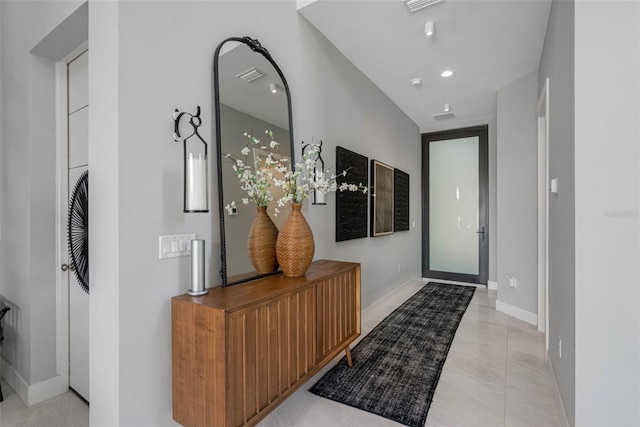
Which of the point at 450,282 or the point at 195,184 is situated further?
the point at 450,282

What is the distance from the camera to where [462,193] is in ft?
18.1

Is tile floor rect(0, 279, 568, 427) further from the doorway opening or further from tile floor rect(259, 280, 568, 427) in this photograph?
the doorway opening

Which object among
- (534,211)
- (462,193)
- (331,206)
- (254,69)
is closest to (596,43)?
(254,69)

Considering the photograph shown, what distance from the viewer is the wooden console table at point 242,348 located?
53.6 inches

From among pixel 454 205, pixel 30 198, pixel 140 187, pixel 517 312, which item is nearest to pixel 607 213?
pixel 140 187

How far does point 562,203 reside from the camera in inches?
78.1

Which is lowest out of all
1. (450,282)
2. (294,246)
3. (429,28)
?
(450,282)

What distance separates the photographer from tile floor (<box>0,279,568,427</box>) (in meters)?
1.89

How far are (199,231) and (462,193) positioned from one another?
498 cm

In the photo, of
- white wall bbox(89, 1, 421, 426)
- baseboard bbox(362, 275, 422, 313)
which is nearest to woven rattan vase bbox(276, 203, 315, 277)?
white wall bbox(89, 1, 421, 426)

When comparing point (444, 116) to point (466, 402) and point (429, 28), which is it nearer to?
point (429, 28)

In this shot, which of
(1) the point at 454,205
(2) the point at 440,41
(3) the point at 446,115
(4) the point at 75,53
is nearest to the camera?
(4) the point at 75,53

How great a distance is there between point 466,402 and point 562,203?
1.45 m

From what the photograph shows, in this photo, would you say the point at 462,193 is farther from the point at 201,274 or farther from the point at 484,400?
the point at 201,274
